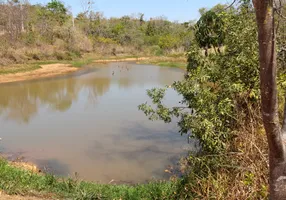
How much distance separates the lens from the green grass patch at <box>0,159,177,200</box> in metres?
3.82

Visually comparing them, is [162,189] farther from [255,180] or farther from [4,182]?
[4,182]

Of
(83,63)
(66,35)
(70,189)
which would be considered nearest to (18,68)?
(83,63)

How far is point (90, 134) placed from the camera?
7.77m

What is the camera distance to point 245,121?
392 centimetres

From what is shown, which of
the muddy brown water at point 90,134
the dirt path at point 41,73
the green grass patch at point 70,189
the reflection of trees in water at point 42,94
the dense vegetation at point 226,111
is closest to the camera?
the dense vegetation at point 226,111

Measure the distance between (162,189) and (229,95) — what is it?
1529 mm

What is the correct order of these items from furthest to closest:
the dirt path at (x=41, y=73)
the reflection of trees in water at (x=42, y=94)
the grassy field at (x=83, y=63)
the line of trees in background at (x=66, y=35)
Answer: the line of trees in background at (x=66, y=35)
the grassy field at (x=83, y=63)
the dirt path at (x=41, y=73)
the reflection of trees in water at (x=42, y=94)

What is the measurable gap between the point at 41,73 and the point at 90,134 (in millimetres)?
12271

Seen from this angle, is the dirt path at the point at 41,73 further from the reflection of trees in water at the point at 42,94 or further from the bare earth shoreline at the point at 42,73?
the reflection of trees in water at the point at 42,94

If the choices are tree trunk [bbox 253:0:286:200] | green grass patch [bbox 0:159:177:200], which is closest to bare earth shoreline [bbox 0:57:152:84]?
green grass patch [bbox 0:159:177:200]

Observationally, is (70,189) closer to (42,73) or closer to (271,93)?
(271,93)

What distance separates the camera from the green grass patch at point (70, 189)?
382 centimetres

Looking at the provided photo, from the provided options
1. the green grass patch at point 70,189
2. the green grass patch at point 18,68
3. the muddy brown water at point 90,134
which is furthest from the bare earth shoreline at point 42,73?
the green grass patch at point 70,189

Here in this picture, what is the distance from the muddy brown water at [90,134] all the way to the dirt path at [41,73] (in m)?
3.24
